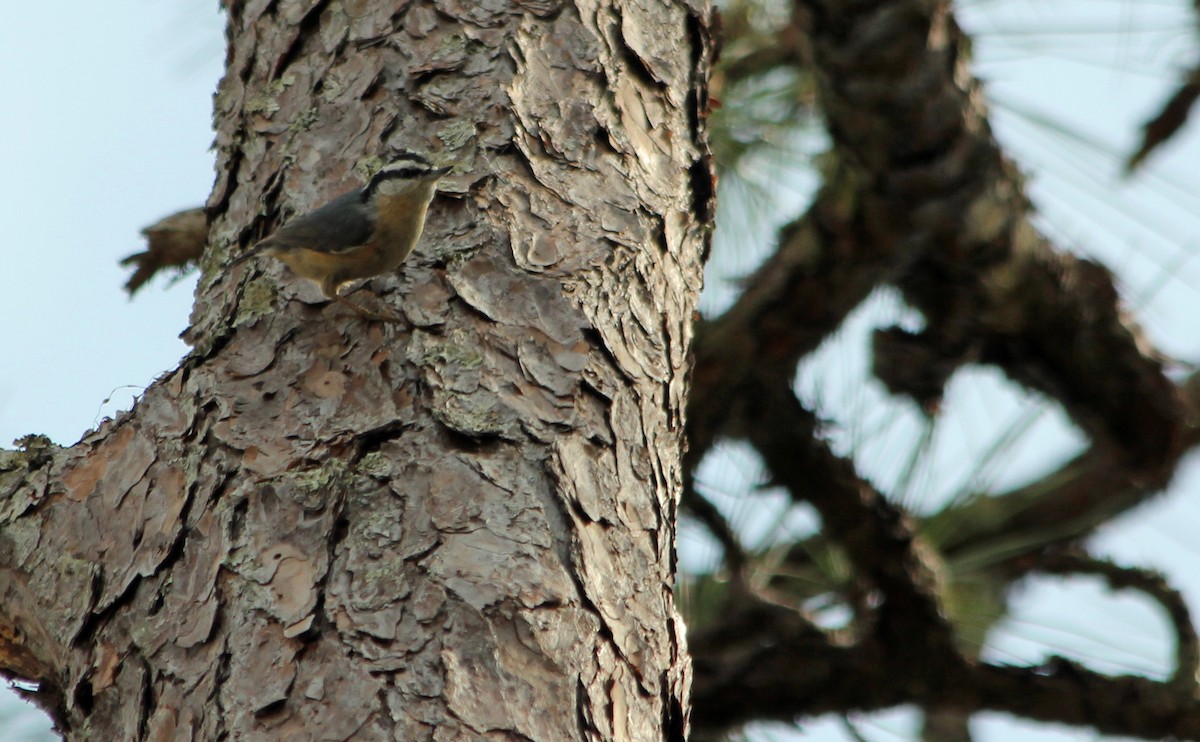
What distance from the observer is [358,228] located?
212cm

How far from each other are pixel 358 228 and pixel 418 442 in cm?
55

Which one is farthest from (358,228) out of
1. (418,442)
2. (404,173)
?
(418,442)

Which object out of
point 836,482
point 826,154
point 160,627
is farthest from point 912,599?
point 160,627

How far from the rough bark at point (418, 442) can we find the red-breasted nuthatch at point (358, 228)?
0.14 feet

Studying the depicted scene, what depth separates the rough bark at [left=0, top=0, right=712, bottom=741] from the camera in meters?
1.55

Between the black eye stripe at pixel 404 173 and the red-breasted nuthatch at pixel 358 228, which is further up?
the black eye stripe at pixel 404 173

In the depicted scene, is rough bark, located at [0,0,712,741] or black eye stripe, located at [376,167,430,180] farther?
black eye stripe, located at [376,167,430,180]

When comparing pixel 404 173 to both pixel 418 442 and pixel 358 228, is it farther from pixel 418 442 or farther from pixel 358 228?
pixel 418 442

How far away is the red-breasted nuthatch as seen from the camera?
2002mm

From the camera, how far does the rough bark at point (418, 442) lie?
155 centimetres

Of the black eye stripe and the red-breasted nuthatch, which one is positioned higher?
the black eye stripe

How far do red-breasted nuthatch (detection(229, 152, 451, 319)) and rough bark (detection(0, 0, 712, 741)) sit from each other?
0.04 m

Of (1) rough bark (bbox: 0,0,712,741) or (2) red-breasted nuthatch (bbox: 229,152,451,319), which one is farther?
(2) red-breasted nuthatch (bbox: 229,152,451,319)

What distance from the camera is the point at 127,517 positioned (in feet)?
5.92
